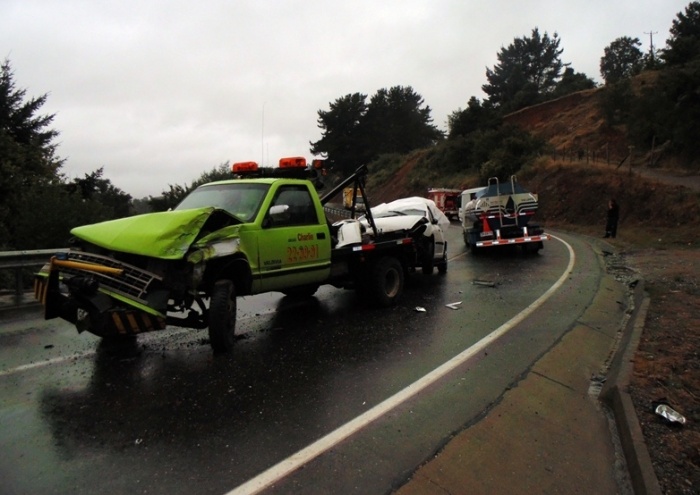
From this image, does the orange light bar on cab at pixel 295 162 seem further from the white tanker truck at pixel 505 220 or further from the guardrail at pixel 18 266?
the white tanker truck at pixel 505 220

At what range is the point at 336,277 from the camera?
295 inches

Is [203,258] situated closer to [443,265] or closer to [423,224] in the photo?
[423,224]

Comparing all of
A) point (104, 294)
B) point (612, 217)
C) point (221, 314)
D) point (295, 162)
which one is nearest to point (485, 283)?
point (295, 162)

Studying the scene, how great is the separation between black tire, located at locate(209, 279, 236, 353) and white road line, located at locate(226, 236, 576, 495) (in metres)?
2.00

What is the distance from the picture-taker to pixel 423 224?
1005 cm

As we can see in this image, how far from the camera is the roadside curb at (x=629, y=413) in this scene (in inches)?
131

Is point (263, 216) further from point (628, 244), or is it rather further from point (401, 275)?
point (628, 244)

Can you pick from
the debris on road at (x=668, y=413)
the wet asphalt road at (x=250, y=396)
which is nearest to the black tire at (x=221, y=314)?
the wet asphalt road at (x=250, y=396)

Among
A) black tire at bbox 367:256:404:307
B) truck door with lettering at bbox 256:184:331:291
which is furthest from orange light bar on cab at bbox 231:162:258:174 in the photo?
black tire at bbox 367:256:404:307

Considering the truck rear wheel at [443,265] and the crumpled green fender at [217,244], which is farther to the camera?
the truck rear wheel at [443,265]

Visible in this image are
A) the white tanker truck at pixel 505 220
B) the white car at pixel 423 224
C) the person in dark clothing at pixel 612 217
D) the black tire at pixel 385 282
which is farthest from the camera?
the person in dark clothing at pixel 612 217

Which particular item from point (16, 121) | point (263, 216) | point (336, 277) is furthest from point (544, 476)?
point (16, 121)

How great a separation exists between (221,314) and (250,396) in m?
1.14

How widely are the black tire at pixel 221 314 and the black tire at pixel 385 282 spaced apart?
2.91m
